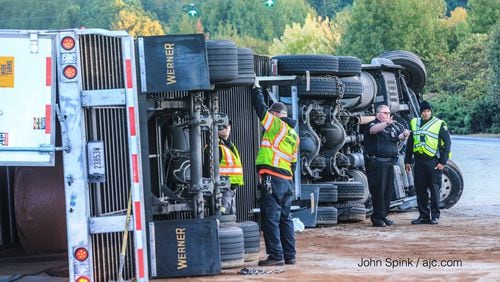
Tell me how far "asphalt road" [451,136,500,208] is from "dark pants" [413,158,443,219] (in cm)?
342

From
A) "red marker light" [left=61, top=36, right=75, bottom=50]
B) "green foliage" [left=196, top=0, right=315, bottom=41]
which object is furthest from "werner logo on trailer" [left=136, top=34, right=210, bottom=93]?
"green foliage" [left=196, top=0, right=315, bottom=41]

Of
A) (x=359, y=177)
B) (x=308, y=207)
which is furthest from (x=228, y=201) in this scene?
(x=359, y=177)

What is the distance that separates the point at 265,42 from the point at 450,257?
328 ft

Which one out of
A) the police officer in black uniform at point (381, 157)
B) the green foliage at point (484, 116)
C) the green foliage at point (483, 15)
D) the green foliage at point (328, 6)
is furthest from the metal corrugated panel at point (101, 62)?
the green foliage at point (328, 6)

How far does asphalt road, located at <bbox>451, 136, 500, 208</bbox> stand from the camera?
67.8 ft

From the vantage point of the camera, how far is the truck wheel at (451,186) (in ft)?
59.4

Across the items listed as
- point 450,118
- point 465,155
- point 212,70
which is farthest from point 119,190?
point 450,118

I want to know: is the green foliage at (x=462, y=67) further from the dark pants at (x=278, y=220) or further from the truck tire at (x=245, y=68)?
the dark pants at (x=278, y=220)

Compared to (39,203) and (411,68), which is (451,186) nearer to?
(411,68)

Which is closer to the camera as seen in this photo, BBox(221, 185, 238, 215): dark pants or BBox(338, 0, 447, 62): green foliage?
BBox(221, 185, 238, 215): dark pants

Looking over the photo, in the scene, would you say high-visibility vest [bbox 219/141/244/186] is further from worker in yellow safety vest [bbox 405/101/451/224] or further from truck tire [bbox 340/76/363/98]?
worker in yellow safety vest [bbox 405/101/451/224]

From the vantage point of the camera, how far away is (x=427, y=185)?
53.6ft

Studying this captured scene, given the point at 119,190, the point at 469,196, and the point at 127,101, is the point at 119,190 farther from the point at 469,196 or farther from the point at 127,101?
the point at 469,196

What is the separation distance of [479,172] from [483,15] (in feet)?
163
